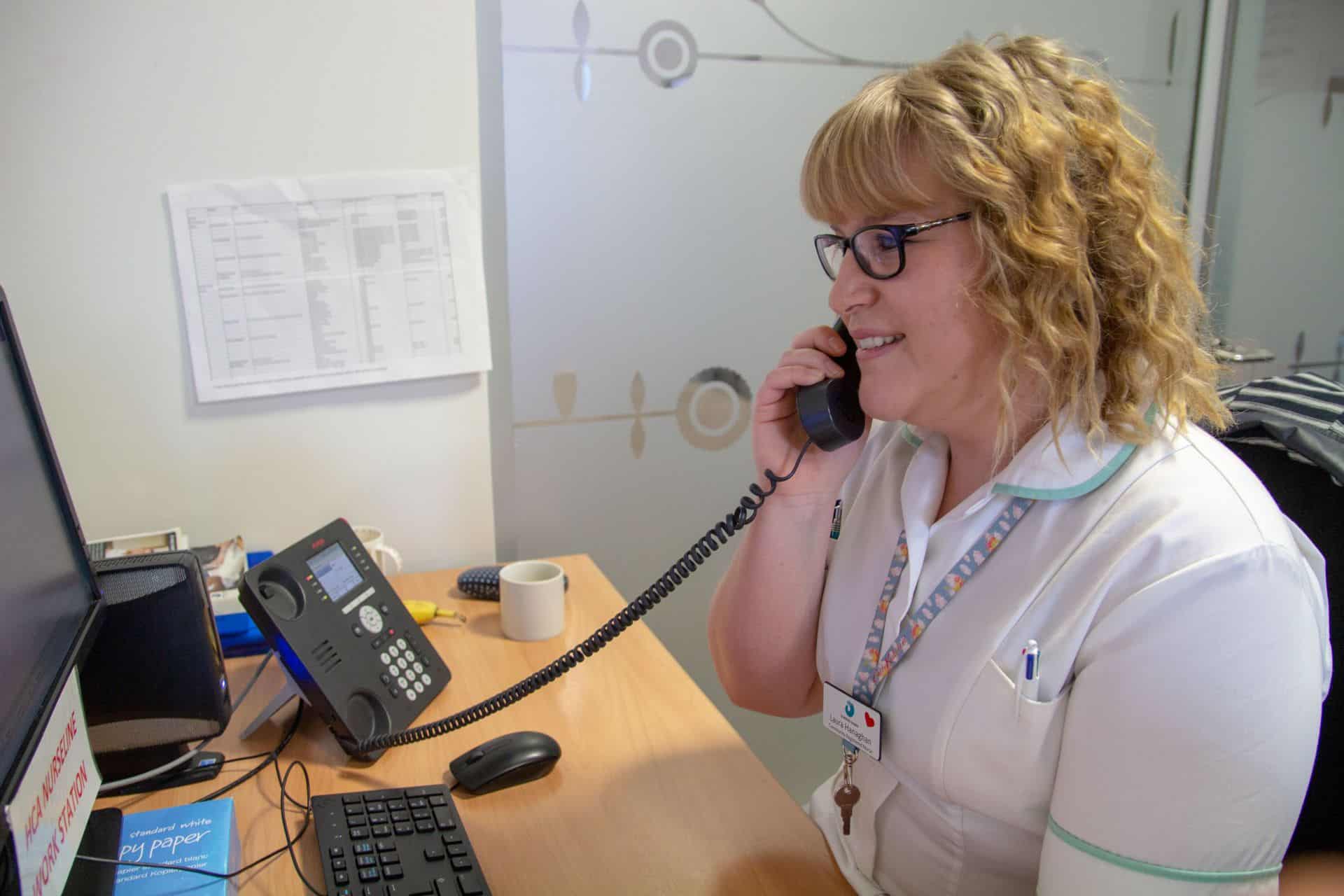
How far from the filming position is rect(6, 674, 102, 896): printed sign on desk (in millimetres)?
612

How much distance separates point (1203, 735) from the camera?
0.77 m

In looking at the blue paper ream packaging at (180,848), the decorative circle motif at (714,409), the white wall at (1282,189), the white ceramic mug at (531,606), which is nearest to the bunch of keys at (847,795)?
the white ceramic mug at (531,606)

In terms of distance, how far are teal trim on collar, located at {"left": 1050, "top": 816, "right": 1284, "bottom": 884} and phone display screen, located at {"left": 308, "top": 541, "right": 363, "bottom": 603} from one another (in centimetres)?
86

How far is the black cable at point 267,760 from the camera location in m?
1.01

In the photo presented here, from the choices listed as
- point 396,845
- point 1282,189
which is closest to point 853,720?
point 396,845

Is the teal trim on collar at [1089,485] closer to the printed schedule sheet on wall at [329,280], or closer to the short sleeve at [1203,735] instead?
the short sleeve at [1203,735]

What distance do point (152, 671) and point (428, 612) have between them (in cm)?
46

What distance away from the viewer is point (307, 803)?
991mm

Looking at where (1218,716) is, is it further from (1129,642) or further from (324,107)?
(324,107)

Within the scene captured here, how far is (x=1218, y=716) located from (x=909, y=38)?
4.90 feet

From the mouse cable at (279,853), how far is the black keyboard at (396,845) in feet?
0.10

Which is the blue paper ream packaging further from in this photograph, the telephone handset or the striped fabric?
the striped fabric

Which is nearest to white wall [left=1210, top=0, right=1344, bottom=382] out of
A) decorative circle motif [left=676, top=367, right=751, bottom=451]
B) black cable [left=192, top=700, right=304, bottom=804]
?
decorative circle motif [left=676, top=367, right=751, bottom=451]

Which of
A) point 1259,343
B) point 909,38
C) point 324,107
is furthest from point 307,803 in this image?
point 1259,343
